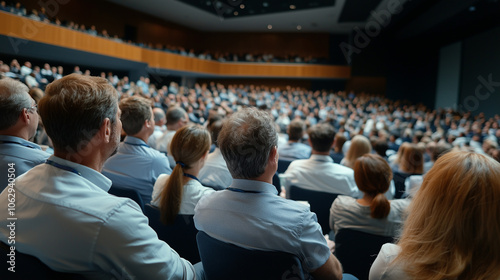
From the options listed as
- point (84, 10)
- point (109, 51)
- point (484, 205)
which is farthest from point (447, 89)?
point (484, 205)

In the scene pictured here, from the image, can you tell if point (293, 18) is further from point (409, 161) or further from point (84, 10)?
point (409, 161)

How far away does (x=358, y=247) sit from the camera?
190cm

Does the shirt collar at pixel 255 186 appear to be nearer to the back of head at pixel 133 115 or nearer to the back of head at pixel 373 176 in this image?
the back of head at pixel 373 176

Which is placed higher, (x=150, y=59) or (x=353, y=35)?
(x=353, y=35)

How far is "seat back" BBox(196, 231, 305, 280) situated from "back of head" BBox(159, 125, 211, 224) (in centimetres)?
65

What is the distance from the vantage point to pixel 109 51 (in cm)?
1356

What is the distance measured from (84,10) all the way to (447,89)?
1846 cm

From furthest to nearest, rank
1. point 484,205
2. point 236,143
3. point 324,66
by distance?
point 324,66 < point 236,143 < point 484,205

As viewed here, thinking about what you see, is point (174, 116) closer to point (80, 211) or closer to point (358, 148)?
point (358, 148)

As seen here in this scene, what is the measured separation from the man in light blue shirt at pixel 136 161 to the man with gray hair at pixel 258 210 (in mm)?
1256

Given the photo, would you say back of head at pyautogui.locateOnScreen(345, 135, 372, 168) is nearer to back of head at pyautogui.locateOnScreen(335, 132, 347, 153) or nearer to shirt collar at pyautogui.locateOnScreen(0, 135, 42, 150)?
back of head at pyautogui.locateOnScreen(335, 132, 347, 153)

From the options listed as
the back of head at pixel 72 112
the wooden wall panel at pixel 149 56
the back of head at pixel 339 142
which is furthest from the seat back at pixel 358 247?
the wooden wall panel at pixel 149 56

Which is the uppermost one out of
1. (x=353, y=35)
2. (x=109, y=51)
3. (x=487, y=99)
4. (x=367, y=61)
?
(x=353, y=35)

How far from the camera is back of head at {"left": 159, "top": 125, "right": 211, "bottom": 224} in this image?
6.10 feet
